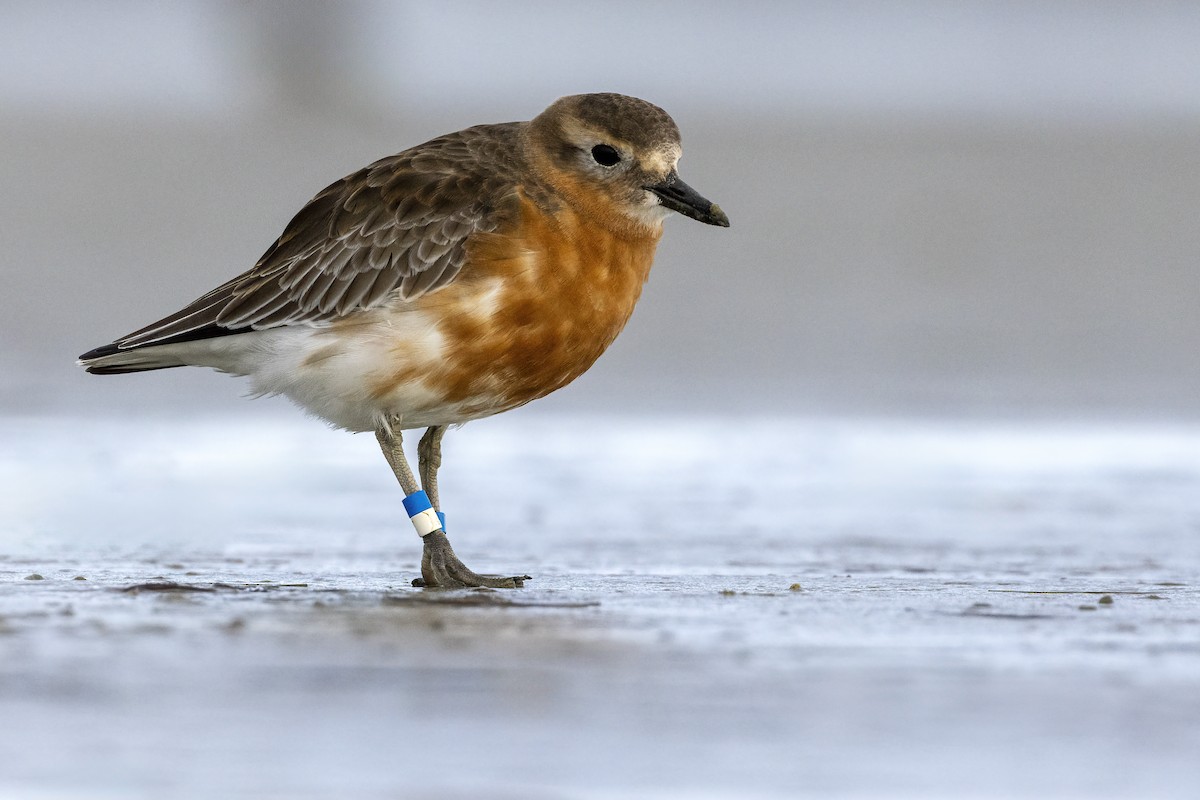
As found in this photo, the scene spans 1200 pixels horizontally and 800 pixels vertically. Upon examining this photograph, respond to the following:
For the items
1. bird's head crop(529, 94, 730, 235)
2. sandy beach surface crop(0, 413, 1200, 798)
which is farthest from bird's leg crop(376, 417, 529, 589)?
bird's head crop(529, 94, 730, 235)

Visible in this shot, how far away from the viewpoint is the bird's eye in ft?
26.0

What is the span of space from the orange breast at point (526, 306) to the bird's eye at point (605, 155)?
0.88 feet

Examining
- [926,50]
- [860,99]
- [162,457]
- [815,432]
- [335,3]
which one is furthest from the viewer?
[926,50]

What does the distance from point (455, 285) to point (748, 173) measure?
16.8m

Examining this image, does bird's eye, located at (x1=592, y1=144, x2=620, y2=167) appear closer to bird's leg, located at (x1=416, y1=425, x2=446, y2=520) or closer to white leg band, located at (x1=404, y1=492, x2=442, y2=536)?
bird's leg, located at (x1=416, y1=425, x2=446, y2=520)

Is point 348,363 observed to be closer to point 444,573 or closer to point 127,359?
point 444,573

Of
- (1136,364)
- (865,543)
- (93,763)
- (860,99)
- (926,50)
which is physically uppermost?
(926,50)

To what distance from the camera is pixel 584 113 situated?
26.2 feet

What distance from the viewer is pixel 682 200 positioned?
793cm

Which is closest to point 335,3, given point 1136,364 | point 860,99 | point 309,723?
point 860,99

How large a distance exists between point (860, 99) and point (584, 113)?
77.3 feet

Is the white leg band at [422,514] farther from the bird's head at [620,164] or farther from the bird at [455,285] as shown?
the bird's head at [620,164]

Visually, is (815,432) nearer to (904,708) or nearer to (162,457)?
(162,457)

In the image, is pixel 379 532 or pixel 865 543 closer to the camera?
pixel 865 543
